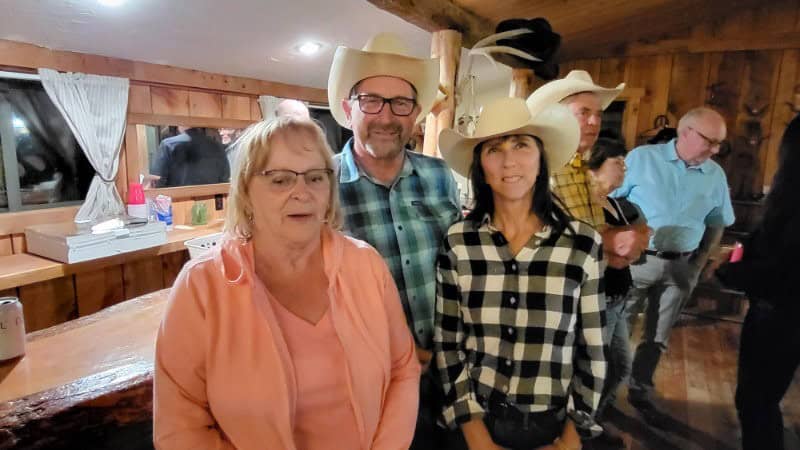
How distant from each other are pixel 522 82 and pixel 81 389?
61.4 inches

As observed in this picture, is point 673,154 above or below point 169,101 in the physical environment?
below

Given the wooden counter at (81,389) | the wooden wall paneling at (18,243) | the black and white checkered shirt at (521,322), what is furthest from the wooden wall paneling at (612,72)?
the wooden wall paneling at (18,243)

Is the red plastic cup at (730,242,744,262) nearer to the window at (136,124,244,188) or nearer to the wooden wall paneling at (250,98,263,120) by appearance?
the window at (136,124,244,188)

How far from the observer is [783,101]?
1.02 metres

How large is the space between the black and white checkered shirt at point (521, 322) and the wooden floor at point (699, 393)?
441mm

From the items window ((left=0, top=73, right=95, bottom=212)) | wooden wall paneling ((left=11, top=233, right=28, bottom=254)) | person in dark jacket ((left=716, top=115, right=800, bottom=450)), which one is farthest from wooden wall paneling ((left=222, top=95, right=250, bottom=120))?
person in dark jacket ((left=716, top=115, right=800, bottom=450))

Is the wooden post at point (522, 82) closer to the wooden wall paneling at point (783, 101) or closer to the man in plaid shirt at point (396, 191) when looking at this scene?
the man in plaid shirt at point (396, 191)

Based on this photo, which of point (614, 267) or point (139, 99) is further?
point (139, 99)

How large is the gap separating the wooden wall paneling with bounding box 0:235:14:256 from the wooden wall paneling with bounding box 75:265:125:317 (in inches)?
11.6

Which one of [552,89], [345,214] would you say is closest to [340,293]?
[345,214]

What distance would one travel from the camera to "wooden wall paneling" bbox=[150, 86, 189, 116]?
236cm

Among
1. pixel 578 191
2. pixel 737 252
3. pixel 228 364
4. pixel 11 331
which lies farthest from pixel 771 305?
pixel 11 331

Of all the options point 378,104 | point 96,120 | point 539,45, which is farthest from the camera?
point 96,120

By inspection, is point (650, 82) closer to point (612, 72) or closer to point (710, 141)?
point (612, 72)
